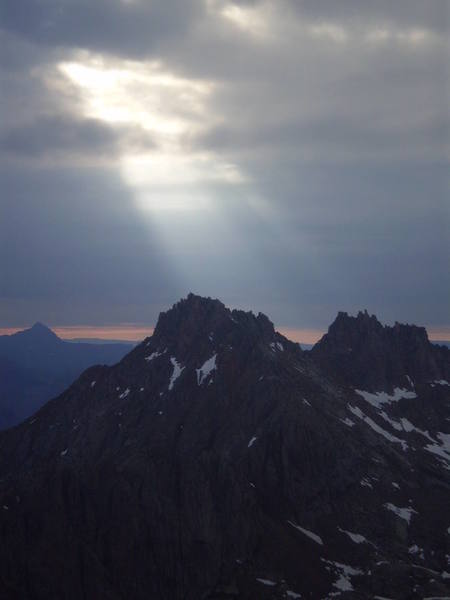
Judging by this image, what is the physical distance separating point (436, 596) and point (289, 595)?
35170mm

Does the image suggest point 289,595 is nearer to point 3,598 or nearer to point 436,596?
point 436,596

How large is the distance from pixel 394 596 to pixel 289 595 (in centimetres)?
2594

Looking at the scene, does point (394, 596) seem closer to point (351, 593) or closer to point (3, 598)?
point (351, 593)

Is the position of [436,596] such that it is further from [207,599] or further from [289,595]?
[207,599]

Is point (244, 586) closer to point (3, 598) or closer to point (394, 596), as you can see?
point (394, 596)

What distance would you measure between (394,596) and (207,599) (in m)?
44.8

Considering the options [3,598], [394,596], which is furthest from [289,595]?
[3,598]

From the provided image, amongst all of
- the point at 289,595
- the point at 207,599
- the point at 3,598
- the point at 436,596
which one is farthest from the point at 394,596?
the point at 3,598

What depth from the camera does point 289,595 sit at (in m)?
194

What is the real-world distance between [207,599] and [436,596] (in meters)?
54.5

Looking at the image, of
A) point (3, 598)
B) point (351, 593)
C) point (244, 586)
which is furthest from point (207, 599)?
point (3, 598)

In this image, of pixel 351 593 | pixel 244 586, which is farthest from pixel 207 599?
pixel 351 593

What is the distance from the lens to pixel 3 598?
19938 centimetres

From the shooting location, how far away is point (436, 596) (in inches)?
7741
